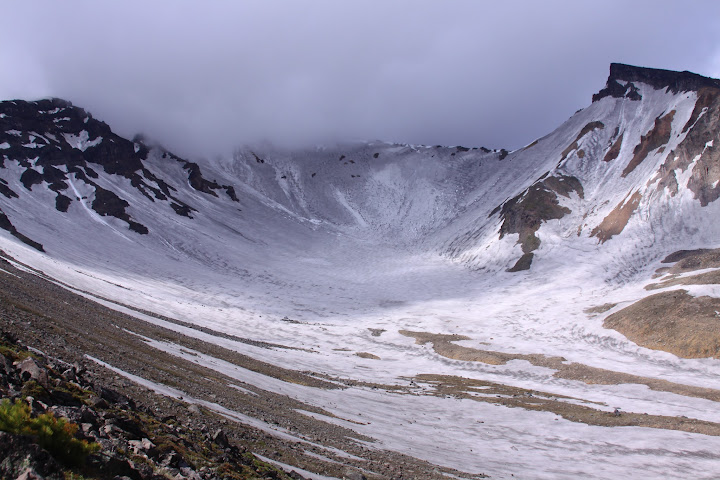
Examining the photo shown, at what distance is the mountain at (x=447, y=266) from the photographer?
81.8ft

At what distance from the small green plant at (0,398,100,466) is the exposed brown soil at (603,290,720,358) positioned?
4279cm

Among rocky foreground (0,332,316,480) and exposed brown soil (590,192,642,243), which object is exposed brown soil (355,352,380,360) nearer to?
rocky foreground (0,332,316,480)

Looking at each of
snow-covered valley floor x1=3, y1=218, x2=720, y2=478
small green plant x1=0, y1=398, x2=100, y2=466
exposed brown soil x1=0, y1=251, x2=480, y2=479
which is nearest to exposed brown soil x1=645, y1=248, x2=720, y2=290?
snow-covered valley floor x1=3, y1=218, x2=720, y2=478

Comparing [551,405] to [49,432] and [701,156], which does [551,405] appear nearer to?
[49,432]

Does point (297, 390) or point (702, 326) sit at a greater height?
point (702, 326)

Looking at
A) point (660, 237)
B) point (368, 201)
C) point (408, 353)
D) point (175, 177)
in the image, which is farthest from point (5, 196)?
point (660, 237)

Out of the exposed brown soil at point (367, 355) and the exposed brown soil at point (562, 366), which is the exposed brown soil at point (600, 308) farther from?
the exposed brown soil at point (367, 355)

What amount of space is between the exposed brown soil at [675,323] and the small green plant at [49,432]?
1685 inches

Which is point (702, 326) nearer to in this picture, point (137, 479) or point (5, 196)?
point (137, 479)

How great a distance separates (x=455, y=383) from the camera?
35.3 m

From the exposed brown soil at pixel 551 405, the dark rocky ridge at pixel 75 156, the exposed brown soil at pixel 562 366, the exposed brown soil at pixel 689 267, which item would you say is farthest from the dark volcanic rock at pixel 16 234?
the exposed brown soil at pixel 689 267

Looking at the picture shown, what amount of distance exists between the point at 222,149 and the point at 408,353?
136200mm

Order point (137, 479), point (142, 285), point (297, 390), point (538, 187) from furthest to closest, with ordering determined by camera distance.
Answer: point (538, 187), point (142, 285), point (297, 390), point (137, 479)

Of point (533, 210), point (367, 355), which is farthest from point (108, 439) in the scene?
point (533, 210)
